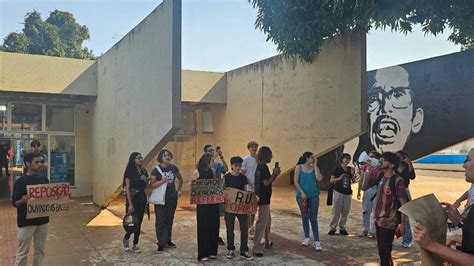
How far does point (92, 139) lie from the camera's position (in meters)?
12.2

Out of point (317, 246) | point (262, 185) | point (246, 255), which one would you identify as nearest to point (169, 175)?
point (262, 185)

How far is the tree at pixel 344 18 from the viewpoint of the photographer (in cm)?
590

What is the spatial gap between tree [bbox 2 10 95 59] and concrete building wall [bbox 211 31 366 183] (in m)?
23.5

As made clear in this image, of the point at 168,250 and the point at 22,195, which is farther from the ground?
the point at 22,195

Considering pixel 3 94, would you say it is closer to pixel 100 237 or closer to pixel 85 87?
pixel 85 87

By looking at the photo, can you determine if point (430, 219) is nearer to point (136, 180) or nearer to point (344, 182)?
point (136, 180)

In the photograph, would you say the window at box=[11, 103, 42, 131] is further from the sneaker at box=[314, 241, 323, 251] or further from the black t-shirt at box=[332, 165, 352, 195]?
the sneaker at box=[314, 241, 323, 251]

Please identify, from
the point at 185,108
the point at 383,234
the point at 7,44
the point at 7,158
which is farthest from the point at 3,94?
the point at 7,44

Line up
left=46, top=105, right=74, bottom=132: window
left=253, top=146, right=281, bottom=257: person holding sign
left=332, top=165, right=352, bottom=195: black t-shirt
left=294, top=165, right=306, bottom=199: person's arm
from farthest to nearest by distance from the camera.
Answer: left=46, top=105, right=74, bottom=132: window → left=332, top=165, right=352, bottom=195: black t-shirt → left=294, top=165, right=306, bottom=199: person's arm → left=253, top=146, right=281, bottom=257: person holding sign

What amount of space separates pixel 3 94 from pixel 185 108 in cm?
565

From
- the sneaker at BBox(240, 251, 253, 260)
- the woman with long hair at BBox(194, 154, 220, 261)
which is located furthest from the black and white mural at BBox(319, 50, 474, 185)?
the woman with long hair at BBox(194, 154, 220, 261)

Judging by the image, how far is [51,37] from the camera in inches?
1265

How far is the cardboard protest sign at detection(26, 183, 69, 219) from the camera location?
14.3 feet

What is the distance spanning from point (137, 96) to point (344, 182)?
4914 millimetres
